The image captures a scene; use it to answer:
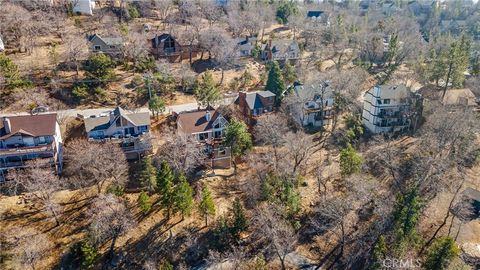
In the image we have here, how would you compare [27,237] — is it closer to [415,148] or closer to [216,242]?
[216,242]

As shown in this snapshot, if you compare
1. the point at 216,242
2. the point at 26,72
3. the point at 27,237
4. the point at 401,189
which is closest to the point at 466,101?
the point at 401,189

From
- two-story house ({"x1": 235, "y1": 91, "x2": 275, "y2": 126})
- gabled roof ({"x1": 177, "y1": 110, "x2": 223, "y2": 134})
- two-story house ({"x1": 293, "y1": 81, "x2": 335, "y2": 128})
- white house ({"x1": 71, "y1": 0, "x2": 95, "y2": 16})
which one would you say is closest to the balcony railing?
gabled roof ({"x1": 177, "y1": 110, "x2": 223, "y2": 134})

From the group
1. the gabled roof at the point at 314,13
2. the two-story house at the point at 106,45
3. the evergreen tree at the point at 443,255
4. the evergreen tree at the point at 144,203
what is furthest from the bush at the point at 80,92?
the gabled roof at the point at 314,13

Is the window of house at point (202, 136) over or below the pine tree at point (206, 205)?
→ over

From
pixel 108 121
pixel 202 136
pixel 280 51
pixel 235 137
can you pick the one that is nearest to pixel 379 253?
pixel 235 137

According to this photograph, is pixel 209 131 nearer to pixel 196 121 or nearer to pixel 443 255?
Result: pixel 196 121

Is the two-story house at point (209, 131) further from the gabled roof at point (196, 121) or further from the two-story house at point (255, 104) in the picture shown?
the two-story house at point (255, 104)
